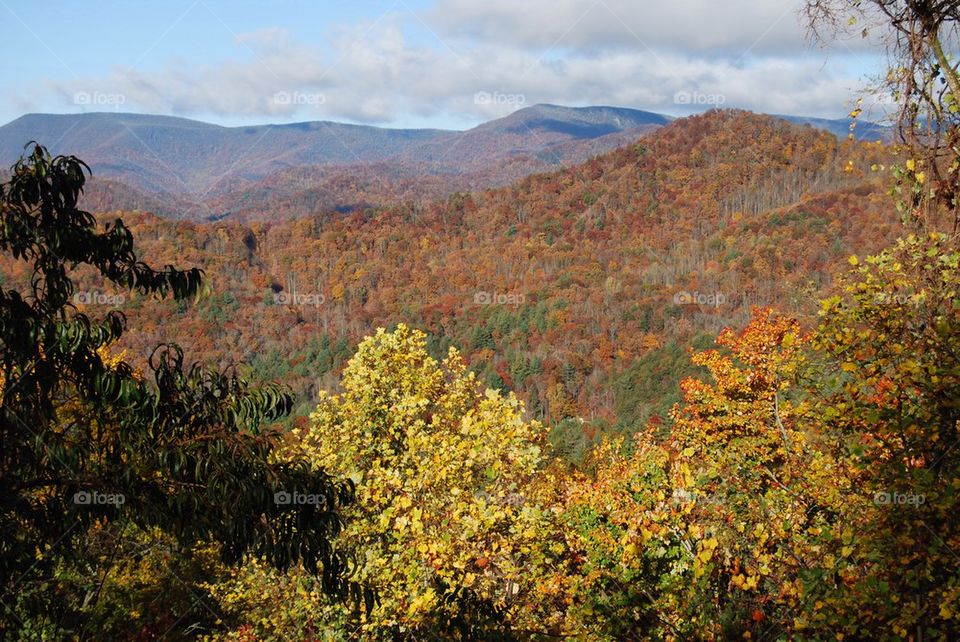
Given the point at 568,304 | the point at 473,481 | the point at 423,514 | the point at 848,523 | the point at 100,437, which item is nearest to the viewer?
the point at 100,437

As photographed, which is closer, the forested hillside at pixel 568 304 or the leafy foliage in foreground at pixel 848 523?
the leafy foliage in foreground at pixel 848 523

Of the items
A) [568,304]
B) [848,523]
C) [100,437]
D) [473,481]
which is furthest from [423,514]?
[568,304]

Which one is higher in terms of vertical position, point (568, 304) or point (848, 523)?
point (848, 523)

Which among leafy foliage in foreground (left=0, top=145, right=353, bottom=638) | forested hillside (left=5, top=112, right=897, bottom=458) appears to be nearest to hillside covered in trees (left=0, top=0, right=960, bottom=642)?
leafy foliage in foreground (left=0, top=145, right=353, bottom=638)

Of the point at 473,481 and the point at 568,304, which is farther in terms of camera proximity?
the point at 568,304

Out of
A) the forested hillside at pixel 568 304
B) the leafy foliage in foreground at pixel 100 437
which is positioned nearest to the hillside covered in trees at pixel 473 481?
the leafy foliage in foreground at pixel 100 437

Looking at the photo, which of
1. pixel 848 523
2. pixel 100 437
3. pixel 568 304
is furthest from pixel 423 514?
pixel 568 304

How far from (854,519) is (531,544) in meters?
3.47

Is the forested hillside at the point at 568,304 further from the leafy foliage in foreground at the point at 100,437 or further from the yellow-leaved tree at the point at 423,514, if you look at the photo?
the leafy foliage in foreground at the point at 100,437

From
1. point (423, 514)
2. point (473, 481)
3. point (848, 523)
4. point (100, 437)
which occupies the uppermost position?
point (100, 437)

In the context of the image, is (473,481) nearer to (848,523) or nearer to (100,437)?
(848,523)

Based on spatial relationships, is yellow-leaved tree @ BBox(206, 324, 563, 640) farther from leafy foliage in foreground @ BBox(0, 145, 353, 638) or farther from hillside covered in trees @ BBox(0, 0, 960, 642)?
leafy foliage in foreground @ BBox(0, 145, 353, 638)

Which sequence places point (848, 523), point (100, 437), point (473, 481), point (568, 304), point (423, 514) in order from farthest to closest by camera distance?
point (568, 304) < point (473, 481) < point (423, 514) < point (848, 523) < point (100, 437)

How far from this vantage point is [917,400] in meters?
5.78
